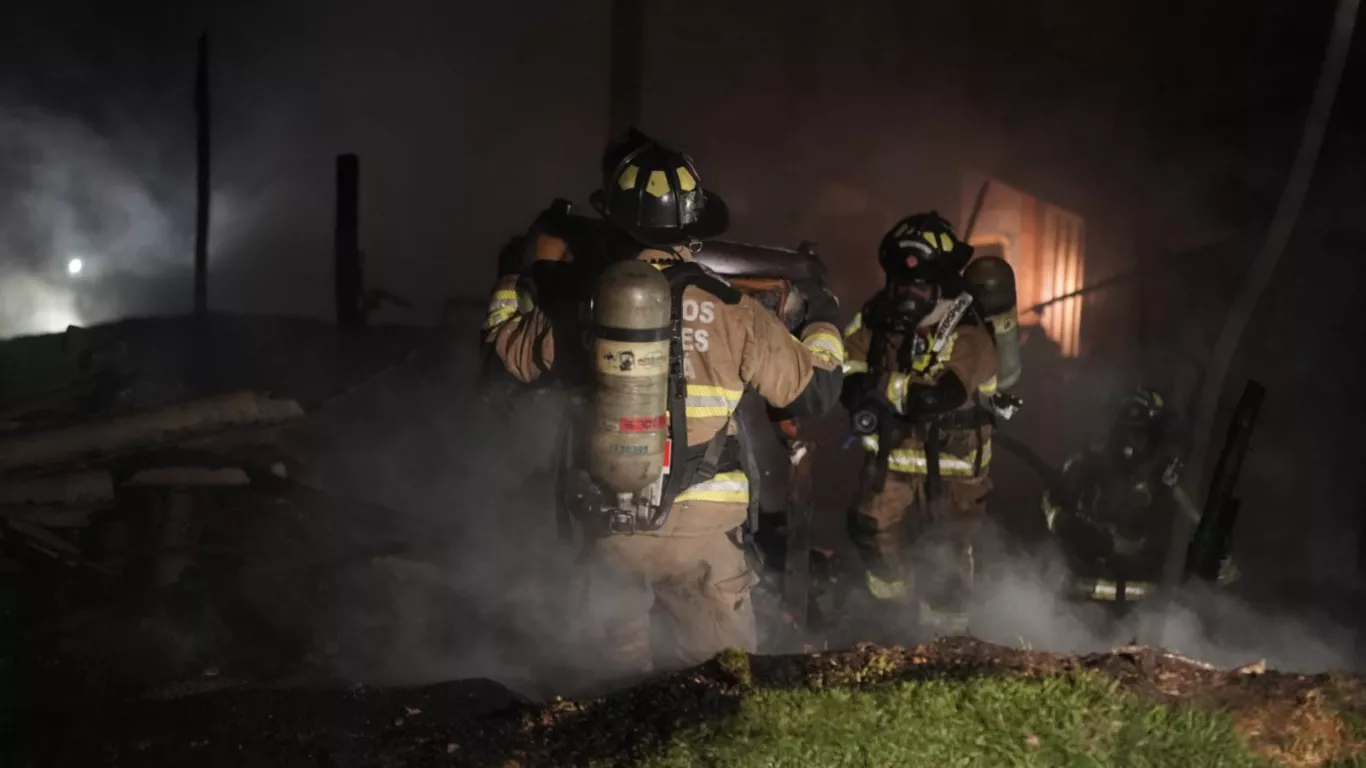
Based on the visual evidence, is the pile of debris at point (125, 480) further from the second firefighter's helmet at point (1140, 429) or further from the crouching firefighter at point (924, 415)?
the second firefighter's helmet at point (1140, 429)

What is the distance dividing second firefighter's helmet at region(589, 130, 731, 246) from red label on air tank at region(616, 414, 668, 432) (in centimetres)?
74

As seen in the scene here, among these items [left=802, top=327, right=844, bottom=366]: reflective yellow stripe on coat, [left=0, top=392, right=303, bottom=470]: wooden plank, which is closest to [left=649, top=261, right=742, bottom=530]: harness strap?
[left=802, top=327, right=844, bottom=366]: reflective yellow stripe on coat

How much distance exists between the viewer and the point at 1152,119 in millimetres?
8109

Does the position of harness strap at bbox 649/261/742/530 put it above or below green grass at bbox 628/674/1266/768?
above

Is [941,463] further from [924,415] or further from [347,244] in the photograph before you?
[347,244]

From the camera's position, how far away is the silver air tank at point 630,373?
3.14 meters

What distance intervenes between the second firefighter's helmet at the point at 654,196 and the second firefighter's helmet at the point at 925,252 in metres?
1.74

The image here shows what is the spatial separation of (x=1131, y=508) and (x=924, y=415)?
1820mm

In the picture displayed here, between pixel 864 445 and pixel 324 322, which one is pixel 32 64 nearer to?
pixel 324 322

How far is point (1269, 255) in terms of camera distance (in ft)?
23.4

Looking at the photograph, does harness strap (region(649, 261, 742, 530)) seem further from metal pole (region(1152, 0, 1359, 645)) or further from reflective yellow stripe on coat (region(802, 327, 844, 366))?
metal pole (region(1152, 0, 1359, 645))

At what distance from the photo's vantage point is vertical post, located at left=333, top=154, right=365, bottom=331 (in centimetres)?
994

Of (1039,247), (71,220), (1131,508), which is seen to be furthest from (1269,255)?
(71,220)

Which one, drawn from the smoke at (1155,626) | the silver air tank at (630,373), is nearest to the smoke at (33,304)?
the smoke at (1155,626)
